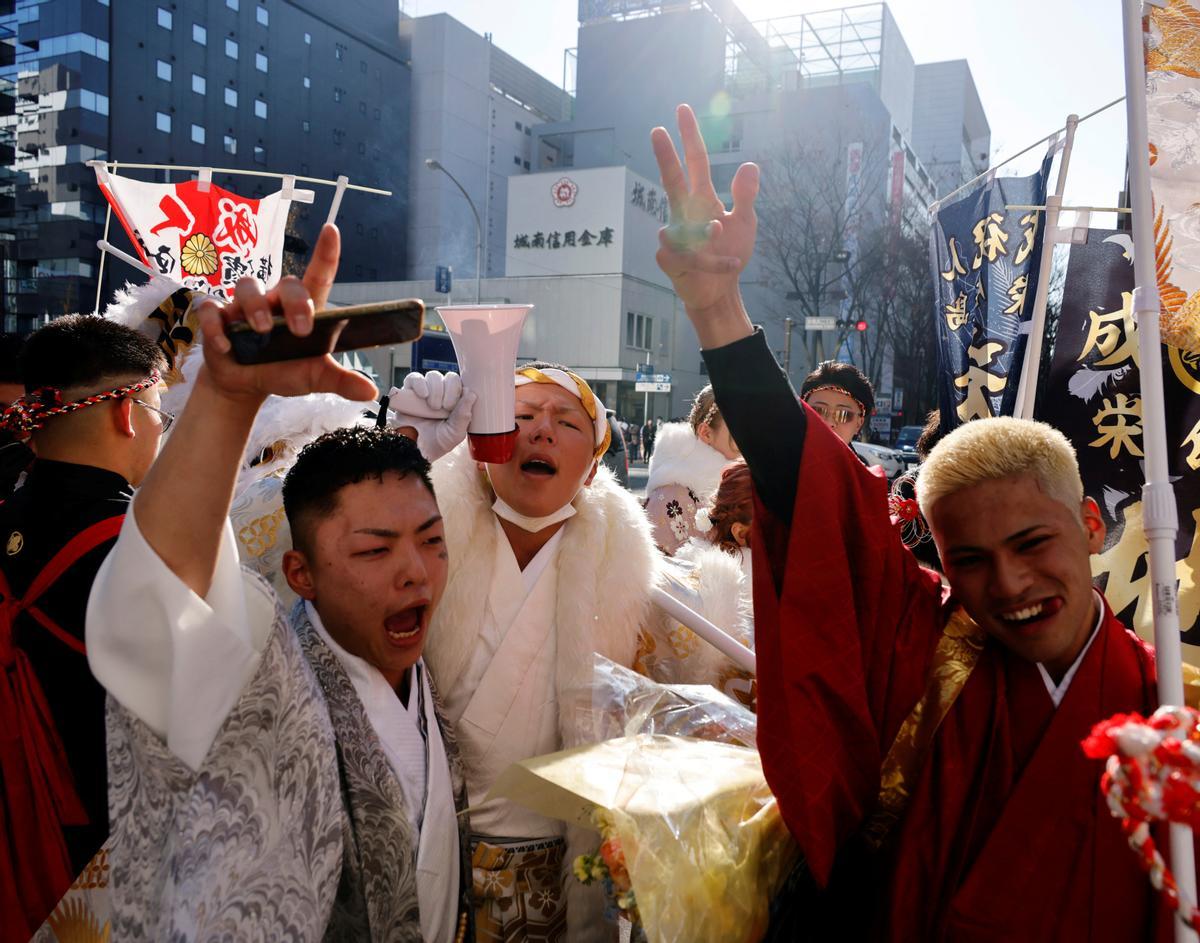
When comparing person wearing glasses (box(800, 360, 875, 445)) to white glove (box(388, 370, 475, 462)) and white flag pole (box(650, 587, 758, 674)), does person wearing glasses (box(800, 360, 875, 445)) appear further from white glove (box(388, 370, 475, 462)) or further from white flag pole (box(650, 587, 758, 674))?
white glove (box(388, 370, 475, 462))

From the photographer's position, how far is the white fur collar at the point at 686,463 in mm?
5090

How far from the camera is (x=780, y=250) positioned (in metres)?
25.9

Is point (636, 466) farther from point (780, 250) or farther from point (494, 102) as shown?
point (494, 102)

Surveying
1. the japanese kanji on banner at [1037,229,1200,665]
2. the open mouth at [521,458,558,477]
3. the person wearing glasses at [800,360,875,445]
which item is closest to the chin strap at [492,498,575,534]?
the open mouth at [521,458,558,477]

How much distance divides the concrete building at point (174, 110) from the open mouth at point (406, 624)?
36529 millimetres

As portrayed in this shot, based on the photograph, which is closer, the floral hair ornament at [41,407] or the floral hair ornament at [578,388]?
the floral hair ornament at [41,407]

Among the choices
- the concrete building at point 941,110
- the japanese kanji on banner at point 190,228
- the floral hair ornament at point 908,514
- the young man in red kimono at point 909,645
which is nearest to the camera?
the young man in red kimono at point 909,645

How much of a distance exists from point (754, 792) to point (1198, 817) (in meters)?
0.87

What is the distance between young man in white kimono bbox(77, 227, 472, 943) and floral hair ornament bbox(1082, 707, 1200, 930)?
125 centimetres

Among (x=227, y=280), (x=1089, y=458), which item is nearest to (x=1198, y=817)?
(x=1089, y=458)

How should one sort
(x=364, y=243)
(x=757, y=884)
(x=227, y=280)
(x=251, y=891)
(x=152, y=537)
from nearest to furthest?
(x=152, y=537), (x=251, y=891), (x=757, y=884), (x=227, y=280), (x=364, y=243)

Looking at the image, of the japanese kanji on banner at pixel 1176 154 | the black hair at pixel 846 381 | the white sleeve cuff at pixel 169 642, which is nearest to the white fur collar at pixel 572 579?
the white sleeve cuff at pixel 169 642

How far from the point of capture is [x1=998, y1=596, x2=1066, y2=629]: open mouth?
5.72 ft

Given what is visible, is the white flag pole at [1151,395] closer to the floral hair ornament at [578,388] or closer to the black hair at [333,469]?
the floral hair ornament at [578,388]
